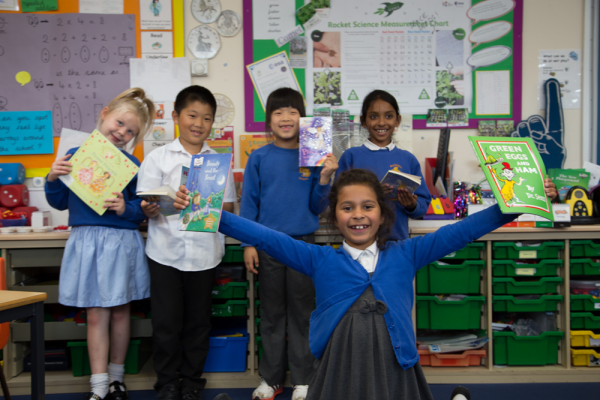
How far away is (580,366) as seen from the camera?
2.22 m

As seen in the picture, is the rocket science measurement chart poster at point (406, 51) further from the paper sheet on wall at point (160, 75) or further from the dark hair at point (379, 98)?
the paper sheet on wall at point (160, 75)

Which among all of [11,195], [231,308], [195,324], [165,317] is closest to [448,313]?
[231,308]

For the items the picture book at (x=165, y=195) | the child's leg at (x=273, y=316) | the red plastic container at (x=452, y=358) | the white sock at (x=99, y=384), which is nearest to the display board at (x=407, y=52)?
the child's leg at (x=273, y=316)

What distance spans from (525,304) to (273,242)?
68.4 inches

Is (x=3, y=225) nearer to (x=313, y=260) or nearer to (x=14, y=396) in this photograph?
(x=14, y=396)

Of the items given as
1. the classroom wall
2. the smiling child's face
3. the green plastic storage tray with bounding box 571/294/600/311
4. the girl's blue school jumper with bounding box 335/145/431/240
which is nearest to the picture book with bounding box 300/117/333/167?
the girl's blue school jumper with bounding box 335/145/431/240

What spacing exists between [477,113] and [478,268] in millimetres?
1102

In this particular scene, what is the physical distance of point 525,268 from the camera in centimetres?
219

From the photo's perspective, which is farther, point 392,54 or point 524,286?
A: point 392,54

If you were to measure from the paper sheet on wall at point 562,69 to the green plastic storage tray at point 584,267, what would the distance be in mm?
1098

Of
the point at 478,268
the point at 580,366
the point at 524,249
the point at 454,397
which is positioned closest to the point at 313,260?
the point at 454,397

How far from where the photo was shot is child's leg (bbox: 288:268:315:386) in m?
1.90

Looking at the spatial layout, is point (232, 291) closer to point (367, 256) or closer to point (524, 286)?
point (367, 256)

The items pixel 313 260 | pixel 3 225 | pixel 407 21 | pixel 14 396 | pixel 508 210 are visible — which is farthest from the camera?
pixel 407 21
